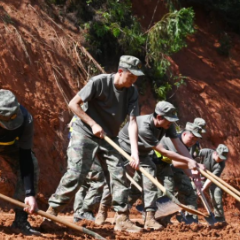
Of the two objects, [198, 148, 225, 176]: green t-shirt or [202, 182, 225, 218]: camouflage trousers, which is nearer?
[198, 148, 225, 176]: green t-shirt

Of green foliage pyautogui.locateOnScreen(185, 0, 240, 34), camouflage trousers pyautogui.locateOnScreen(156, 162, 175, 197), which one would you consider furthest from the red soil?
green foliage pyautogui.locateOnScreen(185, 0, 240, 34)

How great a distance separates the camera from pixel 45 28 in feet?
47.4

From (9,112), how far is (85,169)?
1524mm

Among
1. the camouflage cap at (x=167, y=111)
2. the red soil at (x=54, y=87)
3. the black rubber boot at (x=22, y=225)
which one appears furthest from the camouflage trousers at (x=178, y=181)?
the black rubber boot at (x=22, y=225)

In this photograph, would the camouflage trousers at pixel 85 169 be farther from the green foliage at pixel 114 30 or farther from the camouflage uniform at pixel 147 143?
the green foliage at pixel 114 30

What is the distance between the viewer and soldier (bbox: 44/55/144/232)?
6.61 metres

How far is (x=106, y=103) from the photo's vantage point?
6.88 m

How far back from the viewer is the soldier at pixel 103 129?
6605 mm

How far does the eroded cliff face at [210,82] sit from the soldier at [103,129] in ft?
29.9

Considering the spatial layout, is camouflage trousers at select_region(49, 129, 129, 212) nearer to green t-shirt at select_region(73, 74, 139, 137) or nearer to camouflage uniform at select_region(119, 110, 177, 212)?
green t-shirt at select_region(73, 74, 139, 137)

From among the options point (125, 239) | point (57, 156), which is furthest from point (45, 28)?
point (125, 239)

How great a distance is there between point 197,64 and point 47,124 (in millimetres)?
7533

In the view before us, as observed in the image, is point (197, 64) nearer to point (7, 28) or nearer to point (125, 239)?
point (7, 28)

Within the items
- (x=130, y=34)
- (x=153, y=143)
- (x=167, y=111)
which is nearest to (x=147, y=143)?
(x=153, y=143)
